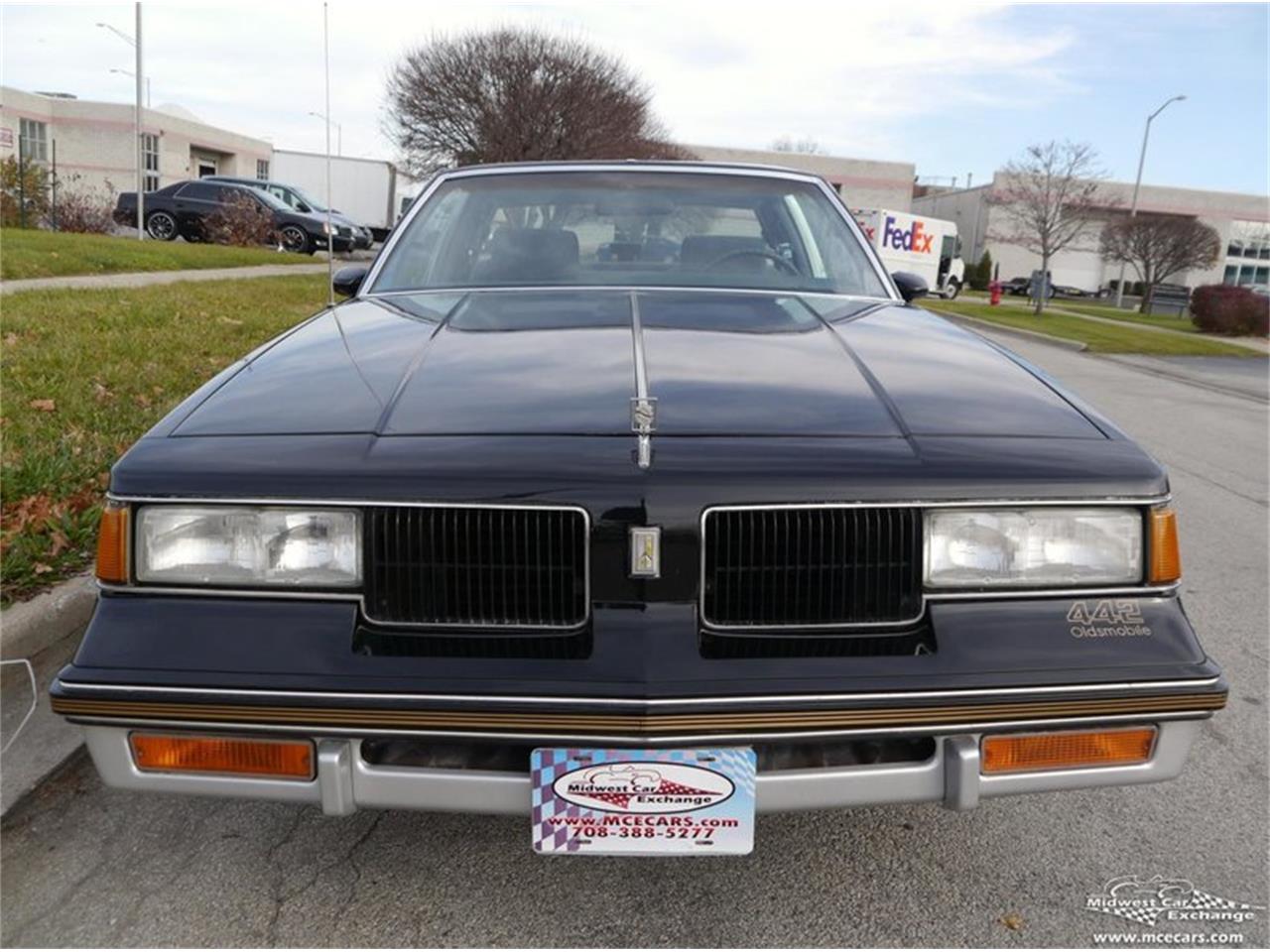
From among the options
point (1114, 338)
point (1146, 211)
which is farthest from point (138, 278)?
point (1146, 211)

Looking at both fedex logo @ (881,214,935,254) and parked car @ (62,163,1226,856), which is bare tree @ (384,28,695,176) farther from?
parked car @ (62,163,1226,856)

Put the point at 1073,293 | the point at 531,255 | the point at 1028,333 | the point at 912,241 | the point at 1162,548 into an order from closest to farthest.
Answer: the point at 1162,548 < the point at 531,255 < the point at 1028,333 < the point at 912,241 < the point at 1073,293

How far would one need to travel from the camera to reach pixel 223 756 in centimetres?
186

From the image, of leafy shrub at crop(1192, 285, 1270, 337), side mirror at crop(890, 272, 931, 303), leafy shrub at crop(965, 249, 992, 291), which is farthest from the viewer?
leafy shrub at crop(965, 249, 992, 291)

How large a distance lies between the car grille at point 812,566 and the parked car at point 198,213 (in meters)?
22.3

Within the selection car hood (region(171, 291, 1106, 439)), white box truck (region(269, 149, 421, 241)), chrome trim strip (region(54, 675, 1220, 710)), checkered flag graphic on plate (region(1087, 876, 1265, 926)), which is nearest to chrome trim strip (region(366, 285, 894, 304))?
car hood (region(171, 291, 1106, 439))

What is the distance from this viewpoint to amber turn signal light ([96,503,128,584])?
6.17 ft

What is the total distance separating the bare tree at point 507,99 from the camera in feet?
82.1

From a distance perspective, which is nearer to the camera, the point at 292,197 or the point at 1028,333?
the point at 1028,333

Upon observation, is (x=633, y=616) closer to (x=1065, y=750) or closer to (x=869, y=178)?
(x=1065, y=750)

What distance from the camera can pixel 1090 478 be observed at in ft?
Result: 6.24

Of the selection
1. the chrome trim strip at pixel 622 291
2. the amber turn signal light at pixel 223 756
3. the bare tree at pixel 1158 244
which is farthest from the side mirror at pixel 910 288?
the bare tree at pixel 1158 244

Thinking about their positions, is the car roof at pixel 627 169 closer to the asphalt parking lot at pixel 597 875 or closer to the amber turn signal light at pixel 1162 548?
the amber turn signal light at pixel 1162 548

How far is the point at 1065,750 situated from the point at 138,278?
38.8ft
